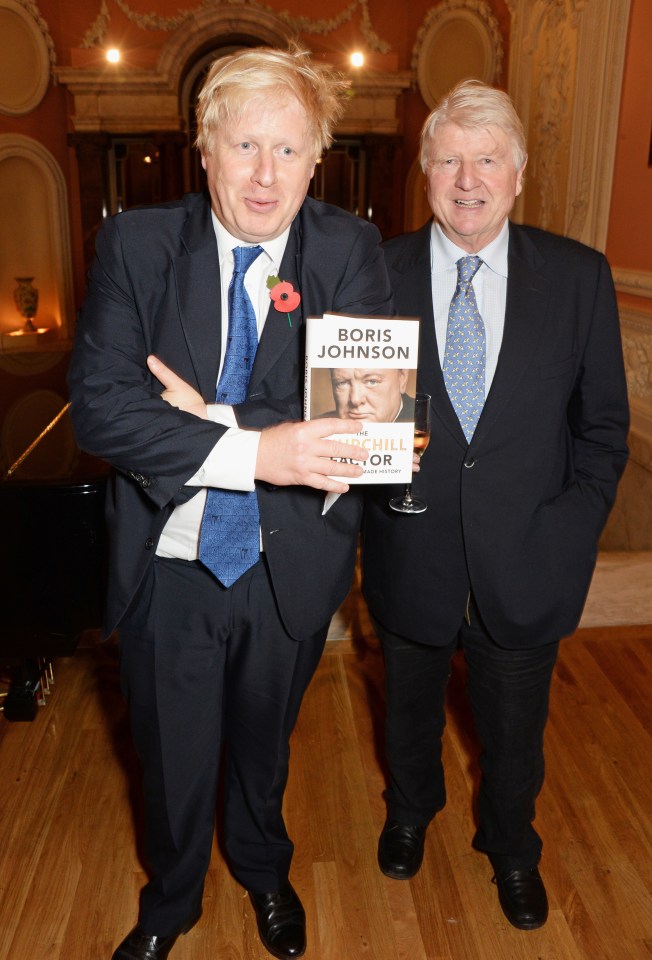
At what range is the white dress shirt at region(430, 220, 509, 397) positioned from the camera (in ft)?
6.36

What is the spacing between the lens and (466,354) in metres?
1.90

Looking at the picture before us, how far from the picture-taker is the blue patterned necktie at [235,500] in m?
1.69

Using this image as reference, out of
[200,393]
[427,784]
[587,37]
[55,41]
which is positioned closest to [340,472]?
[200,393]

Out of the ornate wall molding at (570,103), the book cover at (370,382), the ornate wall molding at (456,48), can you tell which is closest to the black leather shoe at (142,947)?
the book cover at (370,382)

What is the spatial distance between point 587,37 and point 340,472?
5.24 meters

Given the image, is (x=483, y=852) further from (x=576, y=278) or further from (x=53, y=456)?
(x=53, y=456)

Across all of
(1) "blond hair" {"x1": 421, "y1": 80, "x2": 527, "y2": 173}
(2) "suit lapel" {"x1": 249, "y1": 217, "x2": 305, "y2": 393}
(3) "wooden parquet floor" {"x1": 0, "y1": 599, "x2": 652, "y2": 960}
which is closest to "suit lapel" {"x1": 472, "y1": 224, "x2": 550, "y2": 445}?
(1) "blond hair" {"x1": 421, "y1": 80, "x2": 527, "y2": 173}

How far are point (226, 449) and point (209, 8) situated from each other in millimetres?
10476

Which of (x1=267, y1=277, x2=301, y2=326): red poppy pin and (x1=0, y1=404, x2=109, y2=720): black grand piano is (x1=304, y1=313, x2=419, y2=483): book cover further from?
(x1=0, y1=404, x2=109, y2=720): black grand piano

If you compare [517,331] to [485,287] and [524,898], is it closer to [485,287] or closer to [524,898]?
[485,287]

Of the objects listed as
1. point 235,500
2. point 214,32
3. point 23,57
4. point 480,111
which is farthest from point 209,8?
point 235,500

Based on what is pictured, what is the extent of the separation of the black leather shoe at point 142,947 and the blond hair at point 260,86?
5.85ft

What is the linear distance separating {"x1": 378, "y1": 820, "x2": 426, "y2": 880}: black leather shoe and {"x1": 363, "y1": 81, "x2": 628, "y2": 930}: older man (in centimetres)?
44

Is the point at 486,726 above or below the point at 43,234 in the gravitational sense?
below
